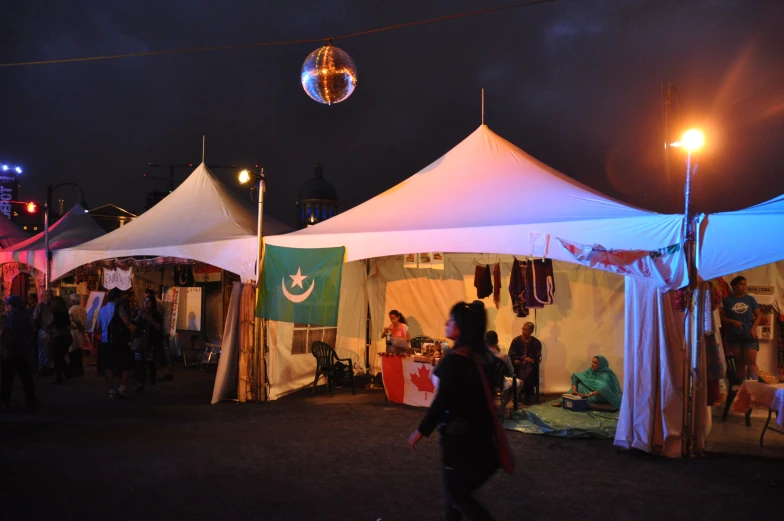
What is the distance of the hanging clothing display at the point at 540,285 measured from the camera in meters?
8.67

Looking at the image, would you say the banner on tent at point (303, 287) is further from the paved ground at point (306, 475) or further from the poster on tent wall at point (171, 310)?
the poster on tent wall at point (171, 310)

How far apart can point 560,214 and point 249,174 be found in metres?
4.54

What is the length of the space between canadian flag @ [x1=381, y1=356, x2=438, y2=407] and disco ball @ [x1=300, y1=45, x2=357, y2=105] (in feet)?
13.0

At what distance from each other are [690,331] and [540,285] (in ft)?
9.11

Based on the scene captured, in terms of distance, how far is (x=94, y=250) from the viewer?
11477mm

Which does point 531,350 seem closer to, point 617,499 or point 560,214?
point 560,214

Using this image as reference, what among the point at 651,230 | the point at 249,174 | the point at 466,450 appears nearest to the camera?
the point at 466,450

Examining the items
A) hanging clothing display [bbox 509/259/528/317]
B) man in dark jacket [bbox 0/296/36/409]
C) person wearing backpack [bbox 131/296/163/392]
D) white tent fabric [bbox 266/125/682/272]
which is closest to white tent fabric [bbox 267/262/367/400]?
white tent fabric [bbox 266/125/682/272]

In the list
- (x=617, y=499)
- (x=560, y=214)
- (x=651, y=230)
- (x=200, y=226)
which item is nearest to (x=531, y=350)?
(x=560, y=214)

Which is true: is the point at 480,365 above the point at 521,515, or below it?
above

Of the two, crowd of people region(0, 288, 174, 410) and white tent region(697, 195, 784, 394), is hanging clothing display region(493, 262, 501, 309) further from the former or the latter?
crowd of people region(0, 288, 174, 410)

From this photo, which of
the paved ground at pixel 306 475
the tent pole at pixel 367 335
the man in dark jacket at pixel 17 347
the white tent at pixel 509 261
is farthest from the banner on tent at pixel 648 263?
the man in dark jacket at pixel 17 347

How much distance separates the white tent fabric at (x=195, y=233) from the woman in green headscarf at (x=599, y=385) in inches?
208

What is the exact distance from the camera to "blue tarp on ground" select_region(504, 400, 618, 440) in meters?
7.13
